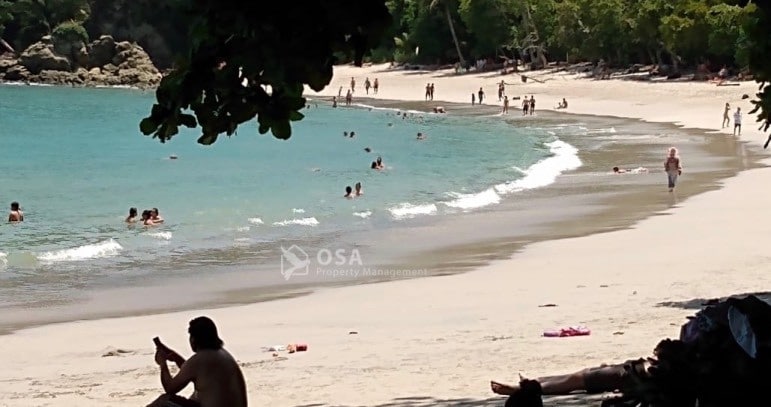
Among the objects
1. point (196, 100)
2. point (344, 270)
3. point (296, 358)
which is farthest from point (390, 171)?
point (196, 100)

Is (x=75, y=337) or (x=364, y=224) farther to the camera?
(x=364, y=224)

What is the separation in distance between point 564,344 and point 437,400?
2605 millimetres

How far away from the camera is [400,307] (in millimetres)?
15000

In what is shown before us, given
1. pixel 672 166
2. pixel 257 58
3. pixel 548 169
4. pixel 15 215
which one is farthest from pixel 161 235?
pixel 257 58

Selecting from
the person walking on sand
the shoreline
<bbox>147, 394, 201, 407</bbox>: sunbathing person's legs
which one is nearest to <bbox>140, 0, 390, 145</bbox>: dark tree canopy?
<bbox>147, 394, 201, 407</bbox>: sunbathing person's legs

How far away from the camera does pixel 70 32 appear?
111 meters

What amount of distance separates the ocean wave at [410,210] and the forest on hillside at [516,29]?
25889 millimetres

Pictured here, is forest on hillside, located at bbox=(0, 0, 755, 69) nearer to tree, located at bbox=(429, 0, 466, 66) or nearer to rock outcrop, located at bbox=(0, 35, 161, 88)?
tree, located at bbox=(429, 0, 466, 66)

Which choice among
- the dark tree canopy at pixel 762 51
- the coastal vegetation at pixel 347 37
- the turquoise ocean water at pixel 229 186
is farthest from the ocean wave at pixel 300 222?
the dark tree canopy at pixel 762 51

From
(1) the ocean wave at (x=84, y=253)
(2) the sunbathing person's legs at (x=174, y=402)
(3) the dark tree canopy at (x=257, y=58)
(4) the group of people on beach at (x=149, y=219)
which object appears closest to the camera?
(3) the dark tree canopy at (x=257, y=58)

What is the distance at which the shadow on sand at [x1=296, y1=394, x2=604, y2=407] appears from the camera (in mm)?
7902

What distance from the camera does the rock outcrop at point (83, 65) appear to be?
11088cm

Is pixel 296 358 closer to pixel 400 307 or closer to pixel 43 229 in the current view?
pixel 400 307

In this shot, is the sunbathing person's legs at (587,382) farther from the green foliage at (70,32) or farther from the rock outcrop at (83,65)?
the green foliage at (70,32)
